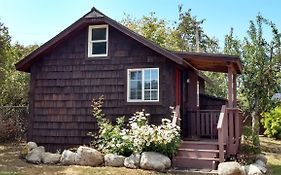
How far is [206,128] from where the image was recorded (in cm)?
1248

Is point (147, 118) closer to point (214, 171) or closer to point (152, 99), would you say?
point (152, 99)

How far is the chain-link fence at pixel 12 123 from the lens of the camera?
1672 cm

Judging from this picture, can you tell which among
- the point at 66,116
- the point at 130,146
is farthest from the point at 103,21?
the point at 130,146

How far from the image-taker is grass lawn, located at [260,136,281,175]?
1121cm

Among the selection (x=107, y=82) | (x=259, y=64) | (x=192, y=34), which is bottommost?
(x=107, y=82)

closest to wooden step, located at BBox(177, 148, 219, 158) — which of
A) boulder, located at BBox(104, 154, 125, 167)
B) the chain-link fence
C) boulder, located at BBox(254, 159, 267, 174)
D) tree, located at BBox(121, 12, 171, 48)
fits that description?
boulder, located at BBox(254, 159, 267, 174)

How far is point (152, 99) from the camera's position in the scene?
11969 mm

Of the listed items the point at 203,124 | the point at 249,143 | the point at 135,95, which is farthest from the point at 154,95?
the point at 249,143

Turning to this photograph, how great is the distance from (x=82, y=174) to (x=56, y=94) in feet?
15.2

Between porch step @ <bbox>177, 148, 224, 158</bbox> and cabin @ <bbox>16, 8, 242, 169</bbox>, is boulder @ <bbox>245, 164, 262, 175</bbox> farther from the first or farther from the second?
cabin @ <bbox>16, 8, 242, 169</bbox>

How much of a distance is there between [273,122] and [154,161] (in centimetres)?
1162

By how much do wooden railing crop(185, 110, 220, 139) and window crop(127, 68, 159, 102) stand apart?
1.87 metres

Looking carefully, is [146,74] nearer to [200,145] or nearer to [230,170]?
[200,145]

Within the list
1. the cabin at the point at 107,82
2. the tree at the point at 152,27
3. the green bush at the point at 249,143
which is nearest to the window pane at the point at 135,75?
the cabin at the point at 107,82
